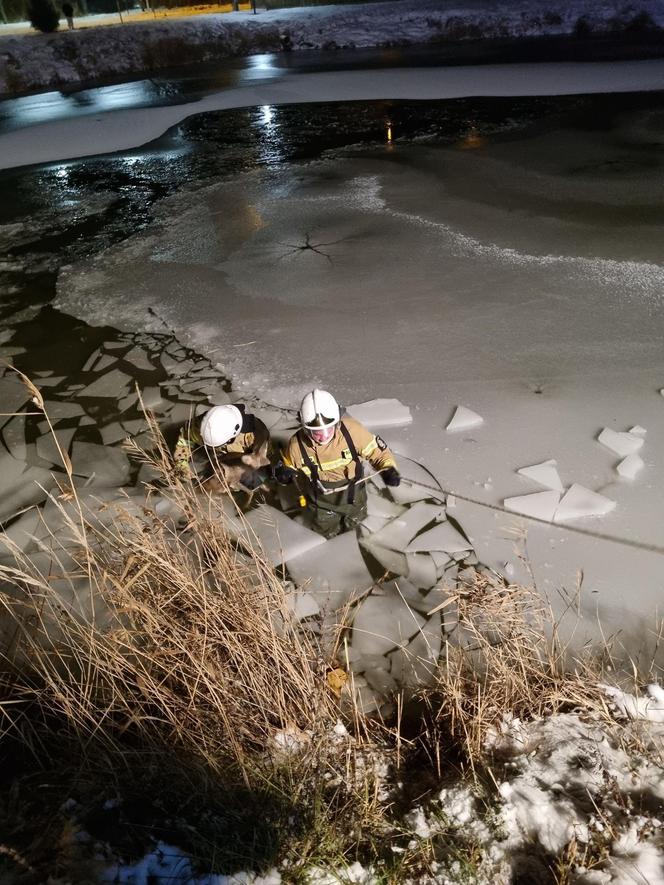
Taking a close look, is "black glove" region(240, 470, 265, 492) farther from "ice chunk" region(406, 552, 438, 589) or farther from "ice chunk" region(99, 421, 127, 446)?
"ice chunk" region(99, 421, 127, 446)

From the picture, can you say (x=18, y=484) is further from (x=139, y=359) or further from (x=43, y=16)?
(x=43, y=16)

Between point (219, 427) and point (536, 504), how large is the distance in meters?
1.83

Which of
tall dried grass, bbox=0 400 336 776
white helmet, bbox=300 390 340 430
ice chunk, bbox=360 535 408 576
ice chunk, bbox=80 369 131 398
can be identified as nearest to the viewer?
tall dried grass, bbox=0 400 336 776

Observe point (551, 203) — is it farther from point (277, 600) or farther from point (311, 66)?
point (311, 66)

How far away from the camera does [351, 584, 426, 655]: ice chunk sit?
2.55m

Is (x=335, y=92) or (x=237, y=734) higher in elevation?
(x=335, y=92)

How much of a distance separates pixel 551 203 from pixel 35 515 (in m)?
6.62

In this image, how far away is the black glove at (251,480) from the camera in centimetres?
318

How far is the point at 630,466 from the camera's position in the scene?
10.3ft

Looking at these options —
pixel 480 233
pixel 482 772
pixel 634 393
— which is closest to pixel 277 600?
pixel 482 772

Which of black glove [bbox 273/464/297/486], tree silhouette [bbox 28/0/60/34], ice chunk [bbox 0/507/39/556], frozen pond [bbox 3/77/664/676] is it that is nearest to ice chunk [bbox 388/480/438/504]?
frozen pond [bbox 3/77/664/676]

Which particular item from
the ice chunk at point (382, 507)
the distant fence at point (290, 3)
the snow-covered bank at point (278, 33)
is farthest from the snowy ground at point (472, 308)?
the distant fence at point (290, 3)

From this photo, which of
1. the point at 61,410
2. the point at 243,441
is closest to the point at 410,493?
the point at 243,441

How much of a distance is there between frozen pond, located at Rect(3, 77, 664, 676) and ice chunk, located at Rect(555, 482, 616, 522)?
48mm
